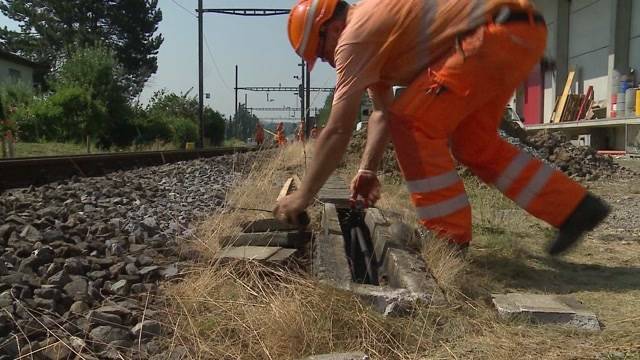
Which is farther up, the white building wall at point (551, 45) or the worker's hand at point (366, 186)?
the white building wall at point (551, 45)

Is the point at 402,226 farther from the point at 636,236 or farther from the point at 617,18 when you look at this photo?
the point at 617,18

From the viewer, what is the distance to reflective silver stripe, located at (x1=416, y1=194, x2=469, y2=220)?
2.99 metres

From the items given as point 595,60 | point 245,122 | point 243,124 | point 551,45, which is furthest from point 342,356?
point 245,122

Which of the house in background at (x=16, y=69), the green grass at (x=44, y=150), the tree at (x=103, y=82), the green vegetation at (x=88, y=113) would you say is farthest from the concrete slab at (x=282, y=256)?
the house in background at (x=16, y=69)

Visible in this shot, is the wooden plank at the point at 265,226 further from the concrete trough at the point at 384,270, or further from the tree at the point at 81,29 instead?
the tree at the point at 81,29

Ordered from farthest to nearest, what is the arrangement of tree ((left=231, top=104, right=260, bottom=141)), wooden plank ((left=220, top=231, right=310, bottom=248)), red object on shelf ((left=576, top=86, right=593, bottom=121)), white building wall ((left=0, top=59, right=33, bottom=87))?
tree ((left=231, top=104, right=260, bottom=141))
white building wall ((left=0, top=59, right=33, bottom=87))
red object on shelf ((left=576, top=86, right=593, bottom=121))
wooden plank ((left=220, top=231, right=310, bottom=248))

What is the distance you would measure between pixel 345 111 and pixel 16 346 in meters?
1.55

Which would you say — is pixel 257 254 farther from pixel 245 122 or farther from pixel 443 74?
pixel 245 122

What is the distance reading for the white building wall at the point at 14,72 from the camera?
128 feet

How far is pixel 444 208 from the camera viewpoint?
3.00 meters

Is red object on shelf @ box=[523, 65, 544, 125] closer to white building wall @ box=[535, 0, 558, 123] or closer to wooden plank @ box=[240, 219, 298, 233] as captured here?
white building wall @ box=[535, 0, 558, 123]

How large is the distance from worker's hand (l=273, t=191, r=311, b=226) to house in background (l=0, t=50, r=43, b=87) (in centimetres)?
3939

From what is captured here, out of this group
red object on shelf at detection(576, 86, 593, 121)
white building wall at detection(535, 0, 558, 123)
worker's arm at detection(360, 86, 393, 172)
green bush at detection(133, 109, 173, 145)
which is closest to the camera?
worker's arm at detection(360, 86, 393, 172)

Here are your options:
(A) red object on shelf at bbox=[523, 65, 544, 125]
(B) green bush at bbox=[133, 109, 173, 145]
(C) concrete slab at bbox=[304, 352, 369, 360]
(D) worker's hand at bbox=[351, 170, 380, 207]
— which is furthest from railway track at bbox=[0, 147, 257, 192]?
(B) green bush at bbox=[133, 109, 173, 145]
